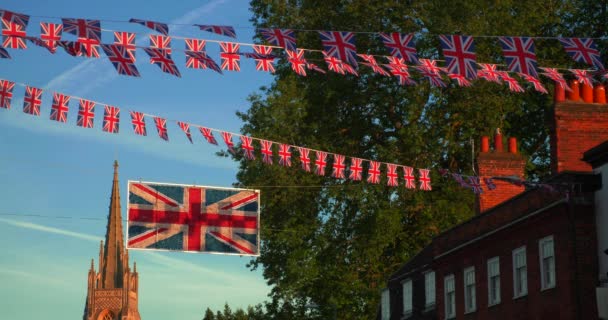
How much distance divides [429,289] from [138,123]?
57.3 ft

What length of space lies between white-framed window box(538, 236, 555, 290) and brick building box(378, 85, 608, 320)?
0.03 meters

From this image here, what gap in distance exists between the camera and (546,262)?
113ft

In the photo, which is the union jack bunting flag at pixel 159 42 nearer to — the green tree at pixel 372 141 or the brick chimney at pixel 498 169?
the brick chimney at pixel 498 169

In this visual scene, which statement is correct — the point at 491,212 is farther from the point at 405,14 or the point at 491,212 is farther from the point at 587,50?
the point at 405,14

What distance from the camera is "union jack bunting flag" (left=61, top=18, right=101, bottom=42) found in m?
25.0

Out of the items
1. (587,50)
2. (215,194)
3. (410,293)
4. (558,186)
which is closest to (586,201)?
(558,186)

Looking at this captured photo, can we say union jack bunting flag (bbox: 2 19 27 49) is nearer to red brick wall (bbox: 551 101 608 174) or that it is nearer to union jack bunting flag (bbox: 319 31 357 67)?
union jack bunting flag (bbox: 319 31 357 67)

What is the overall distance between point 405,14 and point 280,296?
46.7ft

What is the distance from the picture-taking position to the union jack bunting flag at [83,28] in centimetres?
2495

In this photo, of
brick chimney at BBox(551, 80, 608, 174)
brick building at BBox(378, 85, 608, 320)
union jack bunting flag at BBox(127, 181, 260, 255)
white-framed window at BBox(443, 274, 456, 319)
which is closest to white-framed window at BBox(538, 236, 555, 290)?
brick building at BBox(378, 85, 608, 320)

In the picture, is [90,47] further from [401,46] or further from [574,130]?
[574,130]

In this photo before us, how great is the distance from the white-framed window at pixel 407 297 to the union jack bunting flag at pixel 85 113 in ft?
68.8

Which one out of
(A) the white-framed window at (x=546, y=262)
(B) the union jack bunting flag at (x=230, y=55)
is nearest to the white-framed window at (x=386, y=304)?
(A) the white-framed window at (x=546, y=262)

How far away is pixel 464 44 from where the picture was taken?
28.3m
